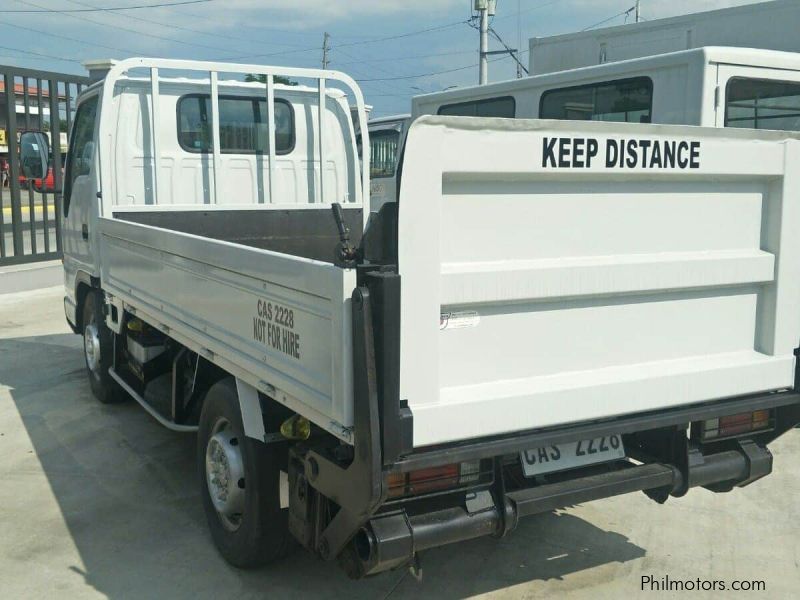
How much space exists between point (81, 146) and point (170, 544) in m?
3.67

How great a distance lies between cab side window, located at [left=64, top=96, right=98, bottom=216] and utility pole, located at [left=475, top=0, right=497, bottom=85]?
16134 mm

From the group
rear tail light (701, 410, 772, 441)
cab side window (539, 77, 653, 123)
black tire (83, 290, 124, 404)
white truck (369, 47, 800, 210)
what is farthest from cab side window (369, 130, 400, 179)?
rear tail light (701, 410, 772, 441)

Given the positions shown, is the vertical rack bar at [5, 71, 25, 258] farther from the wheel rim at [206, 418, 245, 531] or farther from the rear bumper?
the rear bumper

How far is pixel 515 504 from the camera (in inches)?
120

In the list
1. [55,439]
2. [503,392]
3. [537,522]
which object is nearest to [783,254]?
[503,392]

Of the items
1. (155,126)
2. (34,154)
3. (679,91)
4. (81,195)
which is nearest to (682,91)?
(679,91)

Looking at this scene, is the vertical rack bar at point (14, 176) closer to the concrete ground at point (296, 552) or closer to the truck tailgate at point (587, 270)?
the concrete ground at point (296, 552)

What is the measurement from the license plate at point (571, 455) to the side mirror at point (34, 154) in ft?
16.9

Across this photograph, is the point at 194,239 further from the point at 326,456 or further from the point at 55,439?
the point at 55,439

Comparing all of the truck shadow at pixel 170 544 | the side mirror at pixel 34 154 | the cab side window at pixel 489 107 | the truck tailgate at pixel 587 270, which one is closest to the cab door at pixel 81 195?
the side mirror at pixel 34 154

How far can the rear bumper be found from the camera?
9.32ft

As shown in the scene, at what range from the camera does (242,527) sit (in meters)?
3.63

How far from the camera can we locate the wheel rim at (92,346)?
641cm

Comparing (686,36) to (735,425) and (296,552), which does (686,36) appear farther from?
(296,552)
